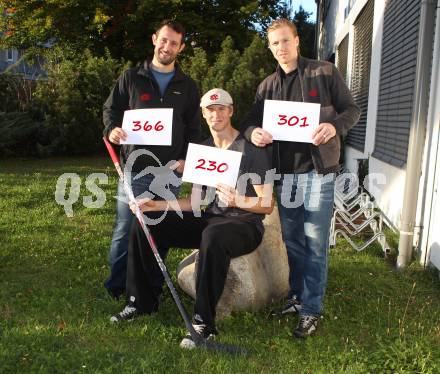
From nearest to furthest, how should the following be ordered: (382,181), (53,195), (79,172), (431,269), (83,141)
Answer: (431,269), (382,181), (53,195), (79,172), (83,141)

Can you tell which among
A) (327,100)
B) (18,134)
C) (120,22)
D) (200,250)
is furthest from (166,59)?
(120,22)

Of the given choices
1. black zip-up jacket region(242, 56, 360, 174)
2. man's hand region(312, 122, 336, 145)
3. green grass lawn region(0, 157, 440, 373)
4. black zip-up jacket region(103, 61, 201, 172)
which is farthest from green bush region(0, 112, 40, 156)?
man's hand region(312, 122, 336, 145)

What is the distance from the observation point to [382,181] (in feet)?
26.9

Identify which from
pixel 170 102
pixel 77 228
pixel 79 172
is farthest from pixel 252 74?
pixel 170 102

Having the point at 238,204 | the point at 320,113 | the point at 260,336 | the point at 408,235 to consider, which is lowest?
the point at 260,336

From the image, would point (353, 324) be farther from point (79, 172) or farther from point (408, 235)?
point (79, 172)

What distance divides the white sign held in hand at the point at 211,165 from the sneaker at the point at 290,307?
1145mm

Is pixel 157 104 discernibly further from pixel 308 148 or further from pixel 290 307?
pixel 290 307

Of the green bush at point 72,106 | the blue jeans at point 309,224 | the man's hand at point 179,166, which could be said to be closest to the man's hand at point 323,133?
the blue jeans at point 309,224

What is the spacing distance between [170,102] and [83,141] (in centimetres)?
1197

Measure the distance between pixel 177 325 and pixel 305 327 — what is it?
94 centimetres

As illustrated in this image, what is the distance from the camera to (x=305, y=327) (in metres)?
3.95

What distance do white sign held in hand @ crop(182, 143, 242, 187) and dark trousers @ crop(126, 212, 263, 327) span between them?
286 millimetres

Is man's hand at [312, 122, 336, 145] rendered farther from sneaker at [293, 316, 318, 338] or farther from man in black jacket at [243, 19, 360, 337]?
sneaker at [293, 316, 318, 338]
